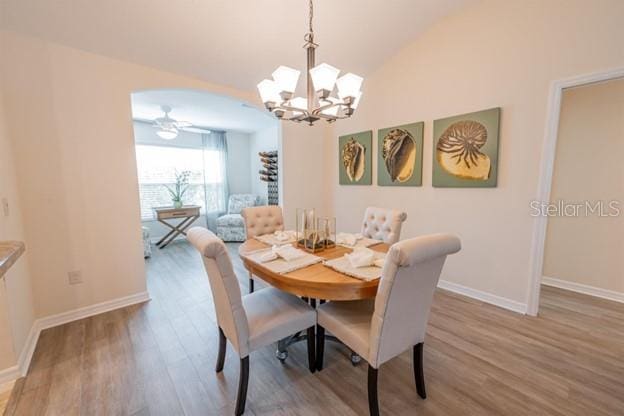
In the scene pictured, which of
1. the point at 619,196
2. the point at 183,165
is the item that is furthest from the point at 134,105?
the point at 619,196

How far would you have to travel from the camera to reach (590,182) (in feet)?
8.87

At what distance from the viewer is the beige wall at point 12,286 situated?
62.1 inches

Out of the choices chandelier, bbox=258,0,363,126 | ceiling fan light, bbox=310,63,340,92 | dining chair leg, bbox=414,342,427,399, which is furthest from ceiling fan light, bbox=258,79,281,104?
dining chair leg, bbox=414,342,427,399

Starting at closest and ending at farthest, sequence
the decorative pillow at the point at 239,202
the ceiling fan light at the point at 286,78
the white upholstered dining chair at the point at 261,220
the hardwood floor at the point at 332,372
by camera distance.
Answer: the hardwood floor at the point at 332,372 → the ceiling fan light at the point at 286,78 → the white upholstered dining chair at the point at 261,220 → the decorative pillow at the point at 239,202

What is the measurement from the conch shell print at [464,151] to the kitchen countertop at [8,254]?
10.9 ft

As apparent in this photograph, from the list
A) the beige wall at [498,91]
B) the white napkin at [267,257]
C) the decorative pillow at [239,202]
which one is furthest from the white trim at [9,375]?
the decorative pillow at [239,202]

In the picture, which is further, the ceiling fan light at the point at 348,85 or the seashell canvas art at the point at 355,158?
the seashell canvas art at the point at 355,158

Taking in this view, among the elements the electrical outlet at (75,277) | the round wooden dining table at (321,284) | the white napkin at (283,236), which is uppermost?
the white napkin at (283,236)

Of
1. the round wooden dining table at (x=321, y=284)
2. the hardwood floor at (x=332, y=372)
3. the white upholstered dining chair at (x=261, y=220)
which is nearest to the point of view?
the round wooden dining table at (x=321, y=284)

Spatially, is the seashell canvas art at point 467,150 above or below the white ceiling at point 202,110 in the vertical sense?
below

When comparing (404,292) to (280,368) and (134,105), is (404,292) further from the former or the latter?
(134,105)

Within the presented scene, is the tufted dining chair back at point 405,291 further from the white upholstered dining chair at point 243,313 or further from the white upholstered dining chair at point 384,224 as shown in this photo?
the white upholstered dining chair at point 384,224

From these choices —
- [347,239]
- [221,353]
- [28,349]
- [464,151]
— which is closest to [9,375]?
[28,349]

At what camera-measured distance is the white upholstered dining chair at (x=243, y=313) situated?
4.19 ft
